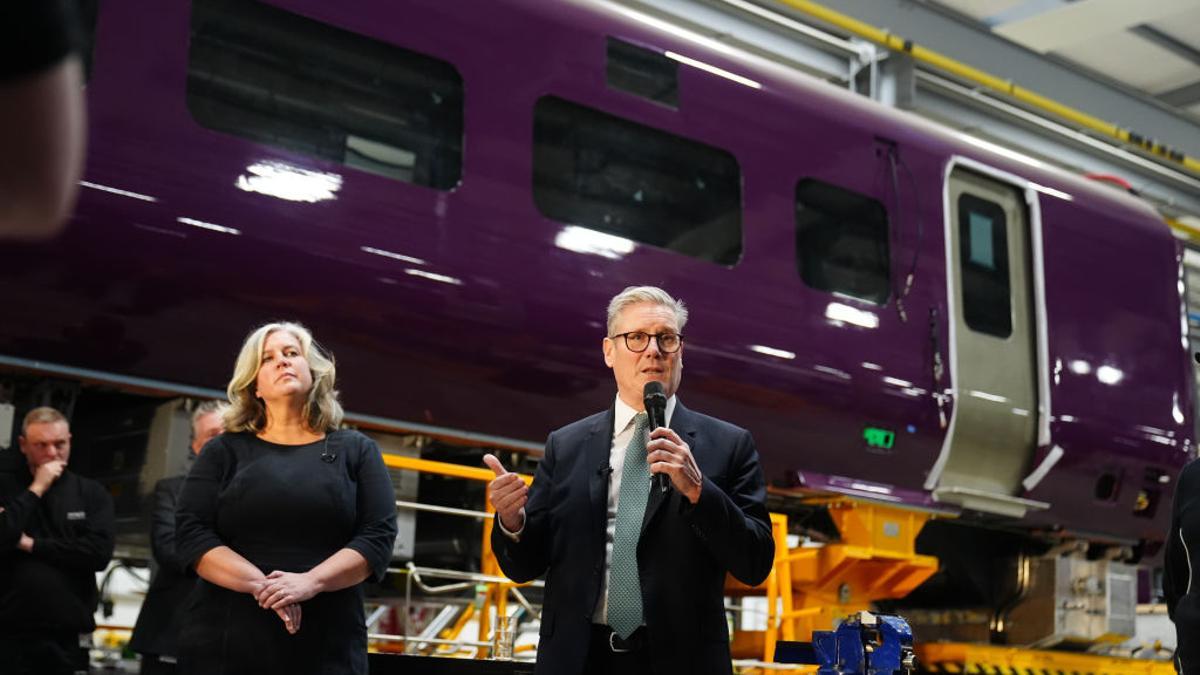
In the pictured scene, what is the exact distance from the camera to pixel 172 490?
17.0ft

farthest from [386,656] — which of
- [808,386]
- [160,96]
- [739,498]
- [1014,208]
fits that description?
[1014,208]

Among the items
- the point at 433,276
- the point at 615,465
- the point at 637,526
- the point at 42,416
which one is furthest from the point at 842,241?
the point at 637,526

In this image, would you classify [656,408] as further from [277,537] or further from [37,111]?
[37,111]

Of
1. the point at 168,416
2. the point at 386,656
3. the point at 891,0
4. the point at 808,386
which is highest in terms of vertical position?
the point at 891,0

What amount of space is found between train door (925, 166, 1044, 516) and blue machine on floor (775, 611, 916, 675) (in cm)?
340

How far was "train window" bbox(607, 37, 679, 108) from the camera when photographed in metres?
6.37

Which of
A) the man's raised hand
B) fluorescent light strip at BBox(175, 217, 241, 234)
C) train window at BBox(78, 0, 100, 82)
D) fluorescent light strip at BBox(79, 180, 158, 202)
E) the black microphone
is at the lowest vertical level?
the man's raised hand

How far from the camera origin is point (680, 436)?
319 cm

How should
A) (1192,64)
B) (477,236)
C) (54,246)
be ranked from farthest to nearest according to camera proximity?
(1192,64), (477,236), (54,246)

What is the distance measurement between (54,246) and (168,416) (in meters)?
0.86

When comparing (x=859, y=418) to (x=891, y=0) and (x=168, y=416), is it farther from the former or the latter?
(x=891, y=0)

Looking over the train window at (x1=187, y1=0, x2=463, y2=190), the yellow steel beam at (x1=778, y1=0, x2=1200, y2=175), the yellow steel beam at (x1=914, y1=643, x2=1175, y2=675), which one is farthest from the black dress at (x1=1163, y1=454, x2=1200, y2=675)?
the yellow steel beam at (x1=778, y1=0, x2=1200, y2=175)

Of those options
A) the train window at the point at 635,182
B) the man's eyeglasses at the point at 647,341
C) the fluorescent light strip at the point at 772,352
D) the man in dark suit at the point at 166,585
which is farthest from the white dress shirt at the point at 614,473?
the fluorescent light strip at the point at 772,352

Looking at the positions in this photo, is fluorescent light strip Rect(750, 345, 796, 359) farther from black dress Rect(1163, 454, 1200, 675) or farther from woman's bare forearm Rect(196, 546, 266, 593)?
woman's bare forearm Rect(196, 546, 266, 593)
